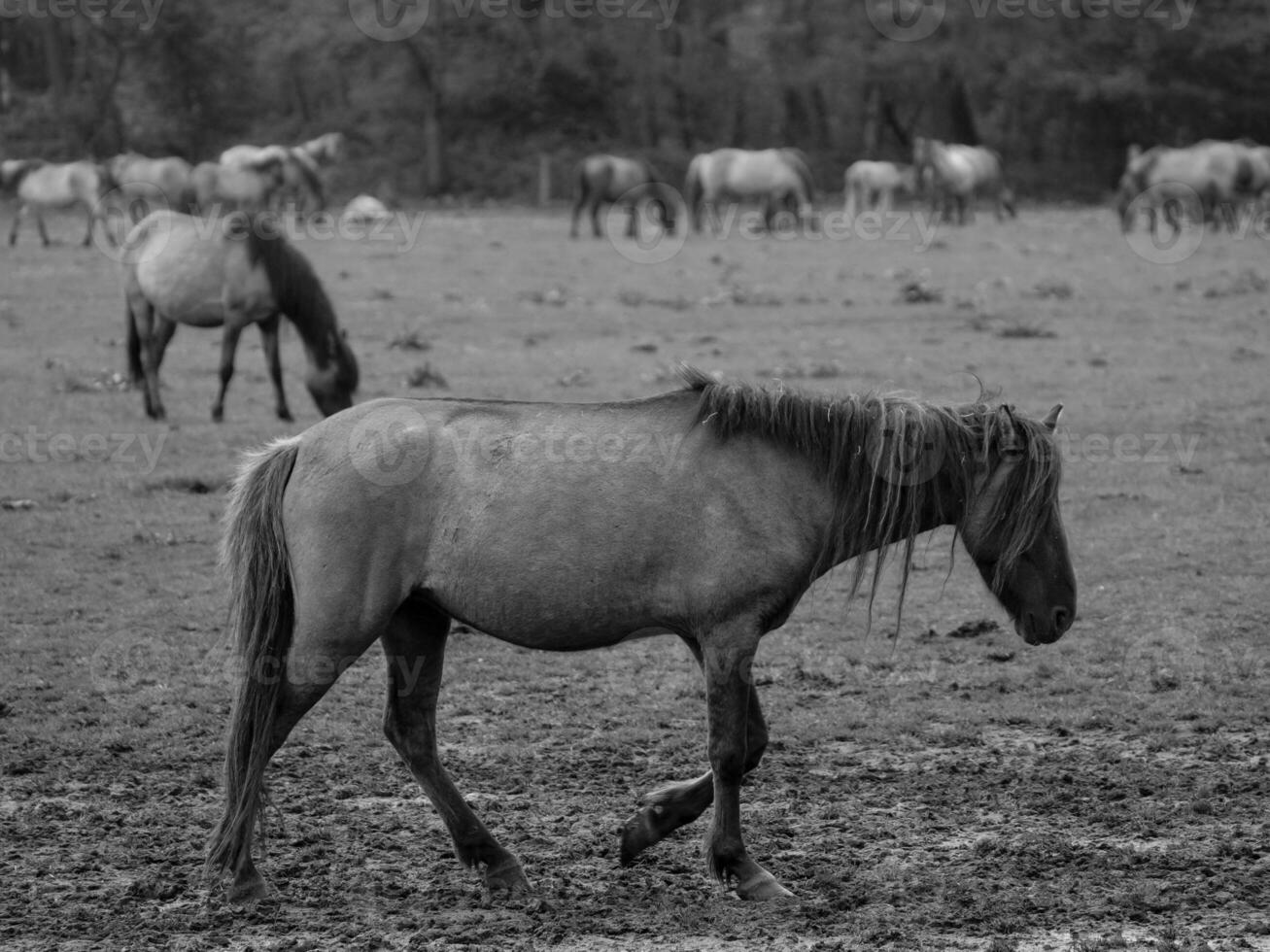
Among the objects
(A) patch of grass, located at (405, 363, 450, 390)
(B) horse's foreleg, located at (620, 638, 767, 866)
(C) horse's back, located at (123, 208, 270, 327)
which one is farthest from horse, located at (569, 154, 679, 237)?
(B) horse's foreleg, located at (620, 638, 767, 866)

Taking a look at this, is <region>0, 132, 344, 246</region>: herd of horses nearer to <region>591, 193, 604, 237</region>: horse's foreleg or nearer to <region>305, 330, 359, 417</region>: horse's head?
<region>591, 193, 604, 237</region>: horse's foreleg

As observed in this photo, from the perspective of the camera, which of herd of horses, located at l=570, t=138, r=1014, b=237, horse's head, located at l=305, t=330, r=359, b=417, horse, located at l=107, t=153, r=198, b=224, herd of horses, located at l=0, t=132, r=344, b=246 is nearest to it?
horse's head, located at l=305, t=330, r=359, b=417

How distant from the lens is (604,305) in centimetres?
2053

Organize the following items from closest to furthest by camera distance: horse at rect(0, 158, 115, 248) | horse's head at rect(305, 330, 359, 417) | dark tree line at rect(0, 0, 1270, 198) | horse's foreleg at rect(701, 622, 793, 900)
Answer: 1. horse's foreleg at rect(701, 622, 793, 900)
2. horse's head at rect(305, 330, 359, 417)
3. horse at rect(0, 158, 115, 248)
4. dark tree line at rect(0, 0, 1270, 198)

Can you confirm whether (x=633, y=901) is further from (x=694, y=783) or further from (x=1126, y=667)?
(x=1126, y=667)

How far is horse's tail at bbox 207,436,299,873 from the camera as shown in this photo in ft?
16.3

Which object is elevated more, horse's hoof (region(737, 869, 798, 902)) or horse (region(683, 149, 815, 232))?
horse (region(683, 149, 815, 232))

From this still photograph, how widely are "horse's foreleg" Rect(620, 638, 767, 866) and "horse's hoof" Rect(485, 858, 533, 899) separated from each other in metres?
0.37

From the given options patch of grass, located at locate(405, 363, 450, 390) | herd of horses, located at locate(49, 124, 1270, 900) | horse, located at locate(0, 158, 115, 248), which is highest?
horse, located at locate(0, 158, 115, 248)

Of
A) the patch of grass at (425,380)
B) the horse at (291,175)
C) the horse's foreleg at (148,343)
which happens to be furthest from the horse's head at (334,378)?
the horse at (291,175)

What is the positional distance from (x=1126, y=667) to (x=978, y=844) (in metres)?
2.35

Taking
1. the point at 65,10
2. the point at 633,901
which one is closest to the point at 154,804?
the point at 633,901

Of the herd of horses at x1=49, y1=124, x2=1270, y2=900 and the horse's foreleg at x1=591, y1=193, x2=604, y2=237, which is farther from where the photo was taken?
the horse's foreleg at x1=591, y1=193, x2=604, y2=237

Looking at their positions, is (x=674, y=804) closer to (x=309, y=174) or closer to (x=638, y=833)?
(x=638, y=833)
